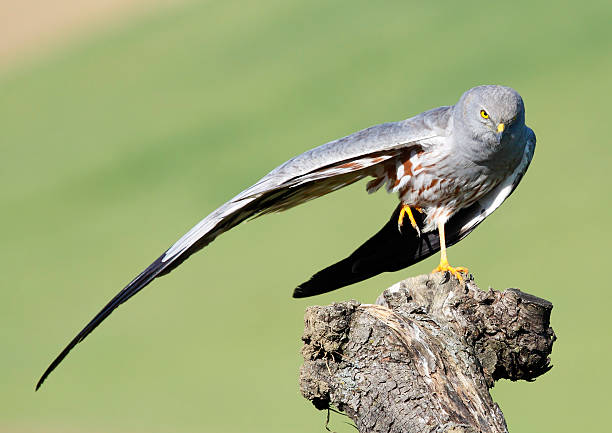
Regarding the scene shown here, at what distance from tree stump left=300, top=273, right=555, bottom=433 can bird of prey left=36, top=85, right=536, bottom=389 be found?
43 cm

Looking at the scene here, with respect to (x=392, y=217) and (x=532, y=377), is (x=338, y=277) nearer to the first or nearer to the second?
(x=392, y=217)

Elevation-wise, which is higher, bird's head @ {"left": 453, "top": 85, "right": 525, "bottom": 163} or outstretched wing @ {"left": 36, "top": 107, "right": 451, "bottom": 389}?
bird's head @ {"left": 453, "top": 85, "right": 525, "bottom": 163}

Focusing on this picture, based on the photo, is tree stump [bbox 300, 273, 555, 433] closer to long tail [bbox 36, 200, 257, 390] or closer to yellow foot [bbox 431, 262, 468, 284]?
yellow foot [bbox 431, 262, 468, 284]

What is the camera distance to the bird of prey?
4637mm

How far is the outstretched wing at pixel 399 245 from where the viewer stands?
5535 mm

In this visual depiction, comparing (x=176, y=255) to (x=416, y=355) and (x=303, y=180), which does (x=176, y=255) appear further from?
(x=416, y=355)

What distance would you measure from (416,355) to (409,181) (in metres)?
1.82

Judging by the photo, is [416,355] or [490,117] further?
[490,117]

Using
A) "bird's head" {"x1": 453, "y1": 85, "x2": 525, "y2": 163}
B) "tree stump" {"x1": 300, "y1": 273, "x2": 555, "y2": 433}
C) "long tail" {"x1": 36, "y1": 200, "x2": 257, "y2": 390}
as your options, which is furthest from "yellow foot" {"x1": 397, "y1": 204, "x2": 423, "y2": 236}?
"long tail" {"x1": 36, "y1": 200, "x2": 257, "y2": 390}

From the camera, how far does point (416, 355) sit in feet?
12.6

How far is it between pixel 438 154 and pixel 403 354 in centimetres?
186

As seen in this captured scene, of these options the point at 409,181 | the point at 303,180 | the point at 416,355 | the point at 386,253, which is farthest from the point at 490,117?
the point at 416,355

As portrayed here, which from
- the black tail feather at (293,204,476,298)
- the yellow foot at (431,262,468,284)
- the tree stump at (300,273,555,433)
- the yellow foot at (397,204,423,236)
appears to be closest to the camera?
the tree stump at (300,273,555,433)

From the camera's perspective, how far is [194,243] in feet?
15.2
